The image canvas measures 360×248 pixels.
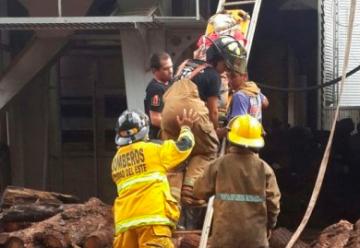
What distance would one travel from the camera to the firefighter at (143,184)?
564 centimetres

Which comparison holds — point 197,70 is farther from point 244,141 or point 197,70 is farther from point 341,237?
point 341,237

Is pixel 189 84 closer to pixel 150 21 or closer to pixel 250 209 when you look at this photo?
pixel 250 209

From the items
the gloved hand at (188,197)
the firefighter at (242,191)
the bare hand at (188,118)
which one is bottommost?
the gloved hand at (188,197)

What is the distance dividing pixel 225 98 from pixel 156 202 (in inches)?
72.4

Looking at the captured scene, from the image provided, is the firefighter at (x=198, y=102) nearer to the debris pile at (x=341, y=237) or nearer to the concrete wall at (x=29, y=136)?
the debris pile at (x=341, y=237)

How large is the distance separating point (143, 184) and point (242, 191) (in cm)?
81

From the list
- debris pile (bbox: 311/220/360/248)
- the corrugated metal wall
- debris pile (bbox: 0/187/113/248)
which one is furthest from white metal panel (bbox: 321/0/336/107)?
debris pile (bbox: 311/220/360/248)

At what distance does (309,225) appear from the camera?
12102 millimetres

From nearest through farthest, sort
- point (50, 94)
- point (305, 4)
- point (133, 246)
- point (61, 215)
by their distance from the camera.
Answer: point (133, 246), point (61, 215), point (50, 94), point (305, 4)

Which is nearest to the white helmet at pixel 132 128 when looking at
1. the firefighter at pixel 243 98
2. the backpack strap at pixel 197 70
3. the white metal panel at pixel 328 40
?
the backpack strap at pixel 197 70

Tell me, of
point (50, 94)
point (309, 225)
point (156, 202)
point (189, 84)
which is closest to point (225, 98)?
point (189, 84)

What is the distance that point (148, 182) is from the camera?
5.68 meters

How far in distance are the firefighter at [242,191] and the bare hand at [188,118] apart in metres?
0.74

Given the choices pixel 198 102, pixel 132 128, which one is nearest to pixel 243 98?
pixel 198 102
